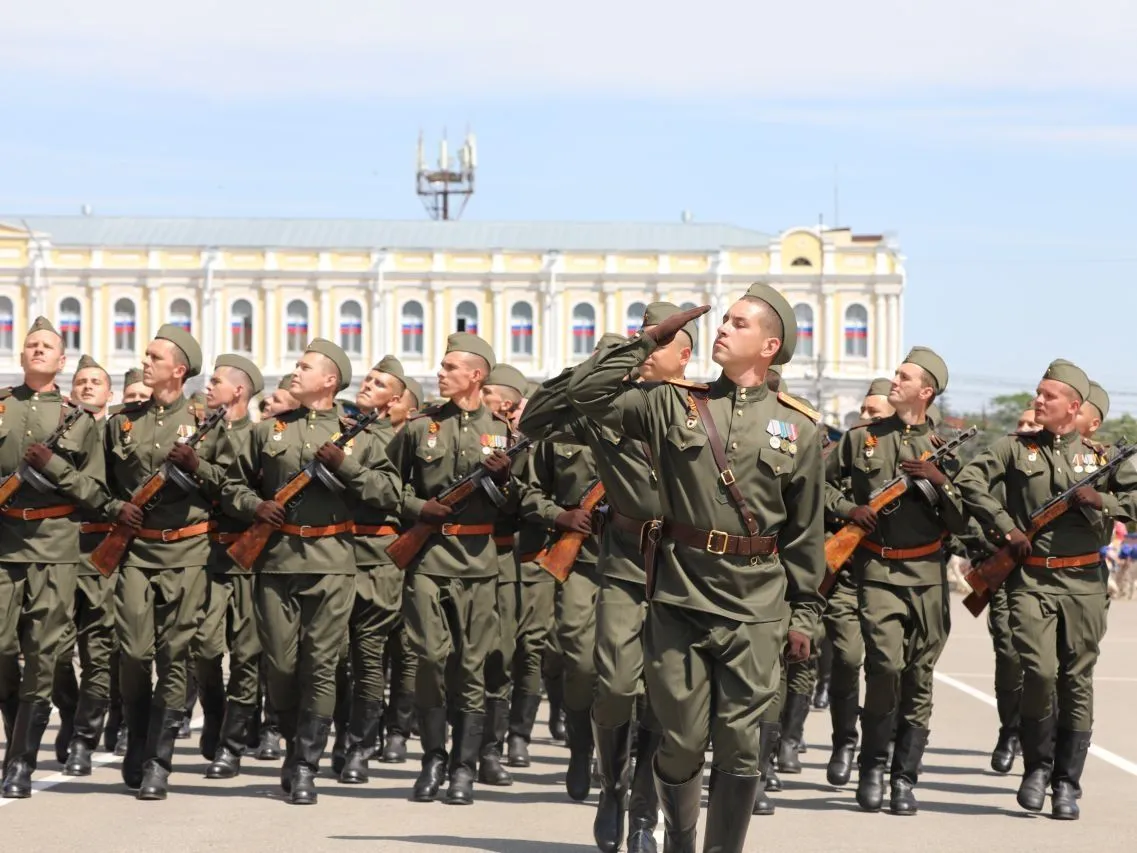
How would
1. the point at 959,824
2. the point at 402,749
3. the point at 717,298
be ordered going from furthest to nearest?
the point at 717,298
the point at 402,749
the point at 959,824

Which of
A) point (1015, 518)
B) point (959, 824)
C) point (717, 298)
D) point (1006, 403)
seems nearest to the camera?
point (959, 824)

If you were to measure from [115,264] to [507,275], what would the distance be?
17.4 meters

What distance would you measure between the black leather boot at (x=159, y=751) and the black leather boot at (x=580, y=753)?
6.25 feet

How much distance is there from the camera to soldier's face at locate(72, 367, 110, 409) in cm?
1184

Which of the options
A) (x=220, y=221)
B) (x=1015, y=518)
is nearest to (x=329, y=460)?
(x=1015, y=518)

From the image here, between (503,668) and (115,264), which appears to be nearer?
(503,668)

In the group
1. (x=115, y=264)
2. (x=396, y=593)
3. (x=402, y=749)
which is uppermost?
(x=115, y=264)

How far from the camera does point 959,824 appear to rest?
10500 millimetres

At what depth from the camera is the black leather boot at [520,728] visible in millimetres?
12633

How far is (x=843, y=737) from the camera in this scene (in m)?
12.0

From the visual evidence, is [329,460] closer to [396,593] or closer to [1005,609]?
[396,593]

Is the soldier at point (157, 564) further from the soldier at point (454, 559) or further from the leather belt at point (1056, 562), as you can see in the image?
the leather belt at point (1056, 562)

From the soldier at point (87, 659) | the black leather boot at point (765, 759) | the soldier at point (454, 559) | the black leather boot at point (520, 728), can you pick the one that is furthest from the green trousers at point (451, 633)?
the soldier at point (87, 659)

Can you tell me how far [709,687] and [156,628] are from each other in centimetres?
397
